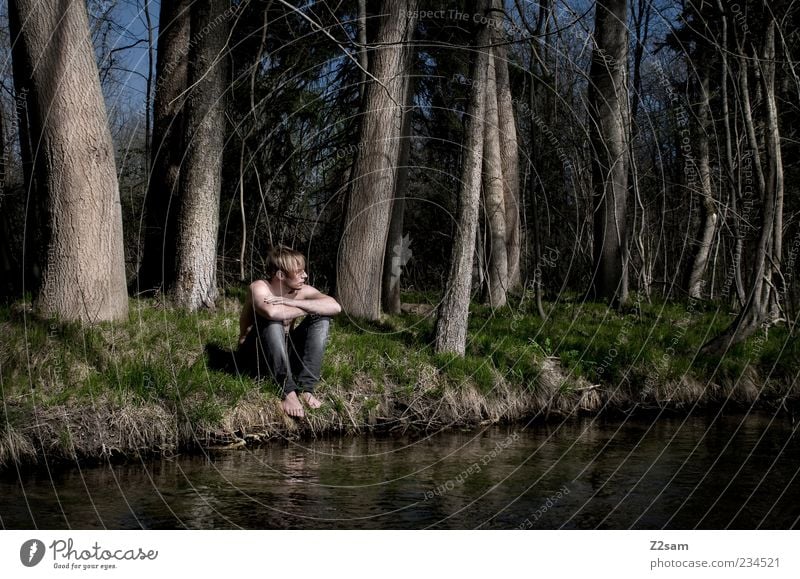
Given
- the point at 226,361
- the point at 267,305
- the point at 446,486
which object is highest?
the point at 267,305

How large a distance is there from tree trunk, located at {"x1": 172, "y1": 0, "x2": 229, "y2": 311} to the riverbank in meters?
0.38

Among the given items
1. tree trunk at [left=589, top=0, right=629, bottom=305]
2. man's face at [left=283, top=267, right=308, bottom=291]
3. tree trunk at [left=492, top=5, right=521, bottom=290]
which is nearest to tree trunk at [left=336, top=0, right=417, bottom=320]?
man's face at [left=283, top=267, right=308, bottom=291]

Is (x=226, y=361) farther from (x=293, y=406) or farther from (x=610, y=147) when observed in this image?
(x=610, y=147)

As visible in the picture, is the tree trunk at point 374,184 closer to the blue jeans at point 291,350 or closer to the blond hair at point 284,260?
the blue jeans at point 291,350

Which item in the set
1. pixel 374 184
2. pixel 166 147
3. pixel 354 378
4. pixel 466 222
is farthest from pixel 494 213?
pixel 354 378

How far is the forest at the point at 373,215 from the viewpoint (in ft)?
27.9

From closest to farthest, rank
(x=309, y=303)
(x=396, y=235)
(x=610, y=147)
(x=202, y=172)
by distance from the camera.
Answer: (x=309, y=303) < (x=202, y=172) < (x=396, y=235) < (x=610, y=147)

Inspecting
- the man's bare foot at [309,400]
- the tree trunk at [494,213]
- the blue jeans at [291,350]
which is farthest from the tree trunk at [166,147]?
the tree trunk at [494,213]

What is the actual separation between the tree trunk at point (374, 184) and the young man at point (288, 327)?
2.23m

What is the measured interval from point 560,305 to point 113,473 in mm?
7095

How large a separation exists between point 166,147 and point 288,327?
12.1ft

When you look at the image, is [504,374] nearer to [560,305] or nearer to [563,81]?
[560,305]

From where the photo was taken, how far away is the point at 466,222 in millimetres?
9422

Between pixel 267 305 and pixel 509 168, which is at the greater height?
pixel 509 168
